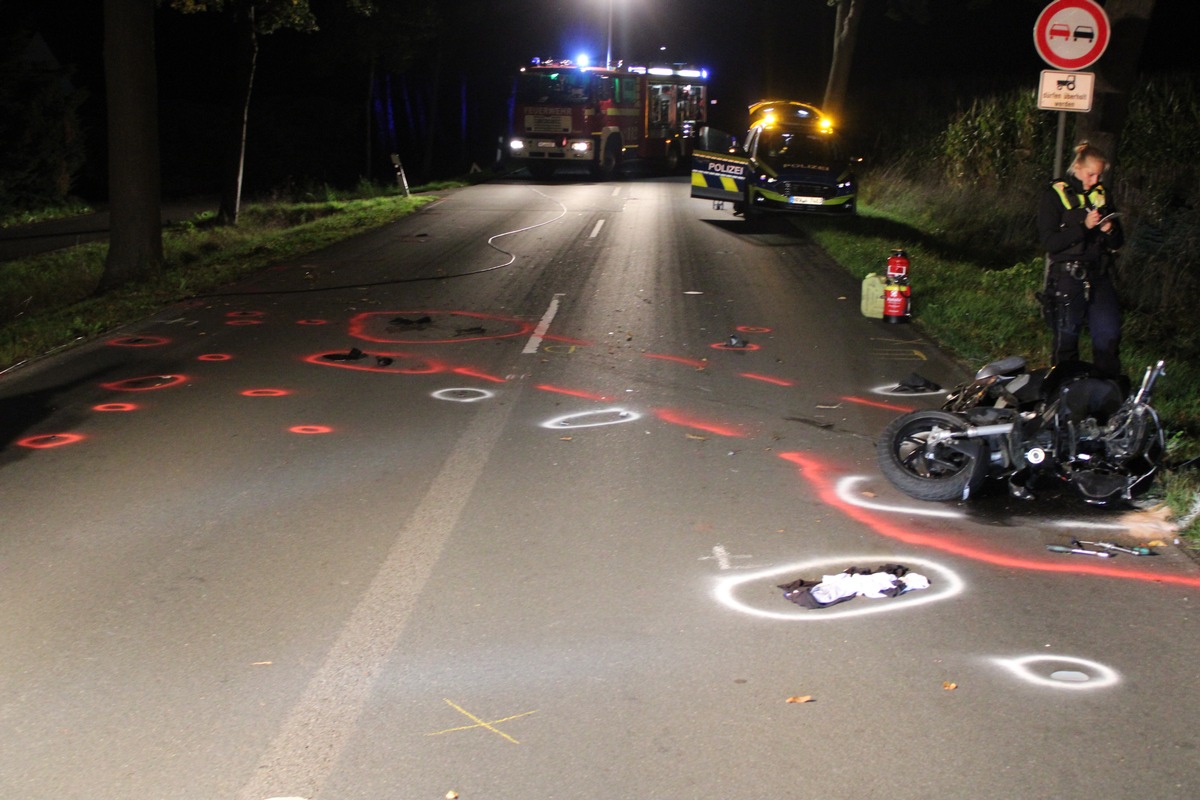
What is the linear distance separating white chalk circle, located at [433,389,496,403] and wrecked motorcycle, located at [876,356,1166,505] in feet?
11.0

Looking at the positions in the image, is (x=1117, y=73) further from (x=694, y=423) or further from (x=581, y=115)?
(x=581, y=115)

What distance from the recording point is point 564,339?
37.6ft

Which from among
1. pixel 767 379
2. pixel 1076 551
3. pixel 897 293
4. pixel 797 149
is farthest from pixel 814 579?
pixel 797 149

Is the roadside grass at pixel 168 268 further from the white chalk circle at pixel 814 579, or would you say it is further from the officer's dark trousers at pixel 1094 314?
the officer's dark trousers at pixel 1094 314

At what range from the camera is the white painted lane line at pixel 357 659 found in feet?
12.6

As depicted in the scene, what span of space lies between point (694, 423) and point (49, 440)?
4.29 metres

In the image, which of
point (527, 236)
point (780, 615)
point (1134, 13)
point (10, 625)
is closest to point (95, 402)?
point (10, 625)

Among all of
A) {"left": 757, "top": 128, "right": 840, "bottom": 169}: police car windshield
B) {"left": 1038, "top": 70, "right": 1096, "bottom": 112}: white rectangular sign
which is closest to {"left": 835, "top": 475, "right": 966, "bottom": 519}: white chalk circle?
{"left": 1038, "top": 70, "right": 1096, "bottom": 112}: white rectangular sign

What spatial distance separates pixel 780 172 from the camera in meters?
21.9

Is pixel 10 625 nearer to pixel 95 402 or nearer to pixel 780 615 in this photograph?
pixel 780 615

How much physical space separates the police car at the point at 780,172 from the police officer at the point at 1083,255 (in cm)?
1406

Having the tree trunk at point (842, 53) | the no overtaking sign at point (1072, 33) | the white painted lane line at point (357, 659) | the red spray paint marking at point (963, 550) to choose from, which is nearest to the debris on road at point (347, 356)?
the white painted lane line at point (357, 659)

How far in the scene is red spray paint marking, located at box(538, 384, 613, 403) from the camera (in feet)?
29.7

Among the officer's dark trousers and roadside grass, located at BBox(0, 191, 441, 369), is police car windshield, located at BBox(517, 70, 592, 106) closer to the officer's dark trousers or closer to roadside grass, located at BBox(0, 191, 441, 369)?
roadside grass, located at BBox(0, 191, 441, 369)
